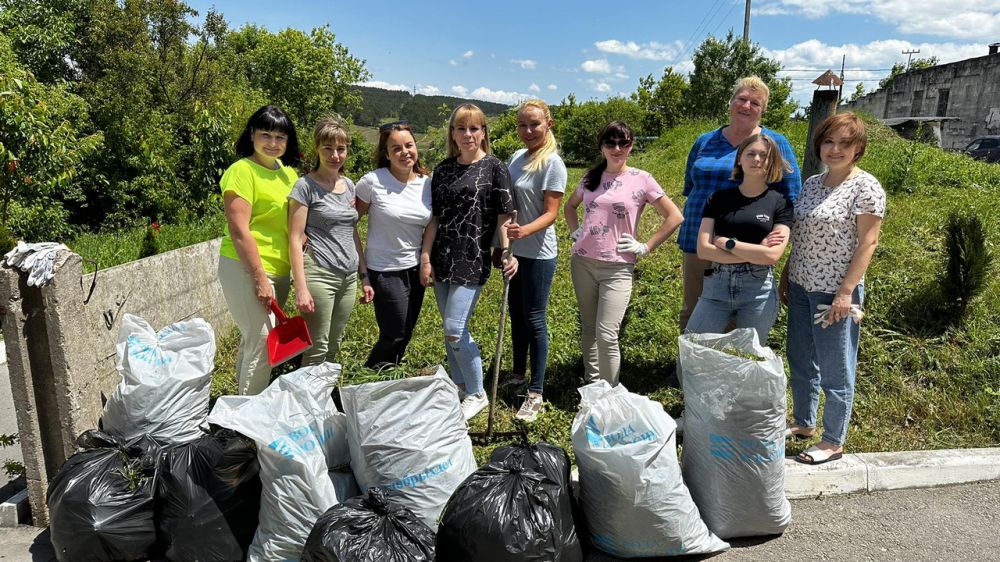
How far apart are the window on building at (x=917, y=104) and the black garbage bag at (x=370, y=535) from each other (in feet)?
100

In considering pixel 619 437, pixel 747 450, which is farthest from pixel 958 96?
pixel 619 437

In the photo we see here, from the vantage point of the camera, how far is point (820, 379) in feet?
9.75

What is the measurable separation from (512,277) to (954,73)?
28404mm

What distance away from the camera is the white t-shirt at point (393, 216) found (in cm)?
317

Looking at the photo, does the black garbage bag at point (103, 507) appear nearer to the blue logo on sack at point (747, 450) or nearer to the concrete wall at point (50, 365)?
the concrete wall at point (50, 365)

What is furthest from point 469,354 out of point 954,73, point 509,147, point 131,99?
point 954,73

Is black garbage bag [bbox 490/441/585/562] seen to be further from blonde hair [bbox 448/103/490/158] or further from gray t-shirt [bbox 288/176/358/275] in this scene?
blonde hair [bbox 448/103/490/158]

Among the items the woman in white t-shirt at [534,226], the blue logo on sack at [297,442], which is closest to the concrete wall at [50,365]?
the blue logo on sack at [297,442]

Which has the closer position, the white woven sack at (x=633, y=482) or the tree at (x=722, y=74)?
the white woven sack at (x=633, y=482)

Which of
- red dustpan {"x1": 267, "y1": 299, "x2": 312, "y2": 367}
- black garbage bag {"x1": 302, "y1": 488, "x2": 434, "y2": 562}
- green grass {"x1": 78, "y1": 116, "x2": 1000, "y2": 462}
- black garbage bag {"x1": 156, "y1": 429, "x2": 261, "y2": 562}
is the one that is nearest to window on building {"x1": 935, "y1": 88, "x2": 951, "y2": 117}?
green grass {"x1": 78, "y1": 116, "x2": 1000, "y2": 462}

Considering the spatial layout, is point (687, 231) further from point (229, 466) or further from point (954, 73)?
point (954, 73)

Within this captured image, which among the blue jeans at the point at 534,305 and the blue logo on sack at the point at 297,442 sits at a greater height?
the blue jeans at the point at 534,305

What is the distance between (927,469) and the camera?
309 cm

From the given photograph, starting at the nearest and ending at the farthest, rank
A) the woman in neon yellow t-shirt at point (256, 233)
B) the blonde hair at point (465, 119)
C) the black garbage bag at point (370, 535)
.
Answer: the black garbage bag at point (370, 535) < the woman in neon yellow t-shirt at point (256, 233) < the blonde hair at point (465, 119)
